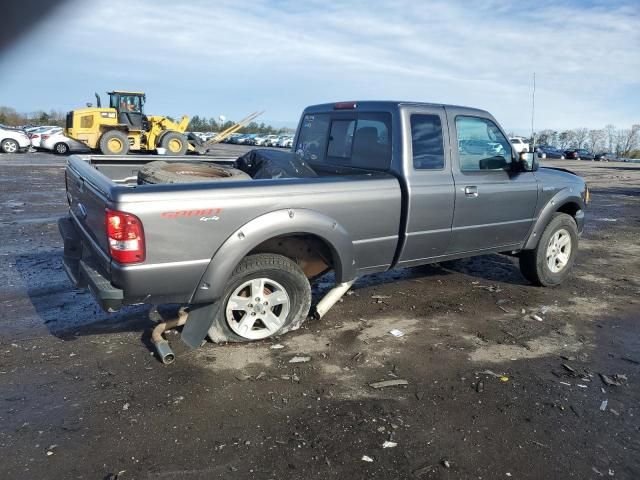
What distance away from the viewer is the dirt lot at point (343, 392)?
285 centimetres

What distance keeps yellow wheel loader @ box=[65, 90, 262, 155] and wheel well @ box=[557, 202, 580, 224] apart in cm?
2089

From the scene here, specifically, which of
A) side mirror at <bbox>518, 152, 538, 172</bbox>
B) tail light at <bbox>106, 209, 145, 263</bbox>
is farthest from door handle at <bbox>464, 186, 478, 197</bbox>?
tail light at <bbox>106, 209, 145, 263</bbox>

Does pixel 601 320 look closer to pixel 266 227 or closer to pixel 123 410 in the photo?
pixel 266 227

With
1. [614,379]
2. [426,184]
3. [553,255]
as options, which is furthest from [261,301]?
[553,255]

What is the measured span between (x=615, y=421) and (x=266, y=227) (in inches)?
107

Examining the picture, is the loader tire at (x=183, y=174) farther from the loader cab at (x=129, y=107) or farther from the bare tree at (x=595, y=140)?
the bare tree at (x=595, y=140)

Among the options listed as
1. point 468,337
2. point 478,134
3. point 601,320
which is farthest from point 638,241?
point 468,337

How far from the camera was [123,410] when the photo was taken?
130 inches

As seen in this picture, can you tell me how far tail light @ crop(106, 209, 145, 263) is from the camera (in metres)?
3.35

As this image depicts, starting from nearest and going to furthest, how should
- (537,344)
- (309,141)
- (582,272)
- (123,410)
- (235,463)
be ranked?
(235,463)
(123,410)
(537,344)
(309,141)
(582,272)

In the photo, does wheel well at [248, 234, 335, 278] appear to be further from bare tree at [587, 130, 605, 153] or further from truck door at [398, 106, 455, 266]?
bare tree at [587, 130, 605, 153]

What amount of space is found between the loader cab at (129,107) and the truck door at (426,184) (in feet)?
73.7

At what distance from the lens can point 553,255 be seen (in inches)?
244

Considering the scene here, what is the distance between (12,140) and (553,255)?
1089 inches
